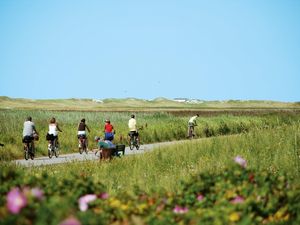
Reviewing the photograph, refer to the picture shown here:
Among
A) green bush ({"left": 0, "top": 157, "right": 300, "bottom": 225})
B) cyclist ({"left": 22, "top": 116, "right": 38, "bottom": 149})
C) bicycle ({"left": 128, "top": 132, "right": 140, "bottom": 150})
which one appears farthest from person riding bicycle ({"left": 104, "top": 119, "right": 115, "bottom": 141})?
green bush ({"left": 0, "top": 157, "right": 300, "bottom": 225})

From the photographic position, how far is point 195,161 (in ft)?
Answer: 45.0

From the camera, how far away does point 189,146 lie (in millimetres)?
16016

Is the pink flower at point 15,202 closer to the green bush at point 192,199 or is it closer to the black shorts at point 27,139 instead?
the green bush at point 192,199

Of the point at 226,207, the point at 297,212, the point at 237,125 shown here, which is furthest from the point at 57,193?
the point at 237,125

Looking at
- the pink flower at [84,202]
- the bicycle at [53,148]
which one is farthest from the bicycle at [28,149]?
the pink flower at [84,202]

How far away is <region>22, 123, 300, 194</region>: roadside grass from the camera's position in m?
10.8

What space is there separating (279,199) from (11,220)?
133 inches

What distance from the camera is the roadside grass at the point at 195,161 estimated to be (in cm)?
1079

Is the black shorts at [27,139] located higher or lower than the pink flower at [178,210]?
lower

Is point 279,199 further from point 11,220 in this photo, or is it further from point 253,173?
point 11,220

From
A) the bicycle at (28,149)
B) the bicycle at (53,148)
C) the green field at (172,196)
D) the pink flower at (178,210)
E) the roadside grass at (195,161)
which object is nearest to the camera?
the green field at (172,196)

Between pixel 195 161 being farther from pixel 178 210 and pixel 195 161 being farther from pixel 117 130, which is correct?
pixel 117 130

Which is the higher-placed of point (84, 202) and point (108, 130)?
point (84, 202)

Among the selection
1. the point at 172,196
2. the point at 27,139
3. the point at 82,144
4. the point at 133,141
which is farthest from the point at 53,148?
the point at 172,196
